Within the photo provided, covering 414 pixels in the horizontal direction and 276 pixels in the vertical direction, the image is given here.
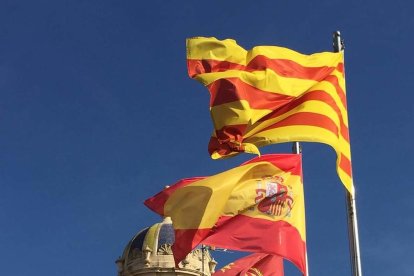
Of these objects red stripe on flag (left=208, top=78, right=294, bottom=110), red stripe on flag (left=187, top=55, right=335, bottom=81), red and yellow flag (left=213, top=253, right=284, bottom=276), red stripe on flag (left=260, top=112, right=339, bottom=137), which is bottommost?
red and yellow flag (left=213, top=253, right=284, bottom=276)

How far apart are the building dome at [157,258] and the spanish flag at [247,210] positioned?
108 feet

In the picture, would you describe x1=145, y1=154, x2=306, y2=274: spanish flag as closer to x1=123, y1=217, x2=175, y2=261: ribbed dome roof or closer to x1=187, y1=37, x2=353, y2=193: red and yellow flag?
x1=187, y1=37, x2=353, y2=193: red and yellow flag

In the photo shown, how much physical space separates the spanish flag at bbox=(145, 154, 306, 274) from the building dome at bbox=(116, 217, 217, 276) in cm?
3302

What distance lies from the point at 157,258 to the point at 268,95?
34760 mm

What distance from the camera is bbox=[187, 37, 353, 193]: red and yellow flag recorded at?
18.8 meters

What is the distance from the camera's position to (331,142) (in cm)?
1844

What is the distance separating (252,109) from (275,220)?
2.57 m

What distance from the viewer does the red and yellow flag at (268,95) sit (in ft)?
61.5

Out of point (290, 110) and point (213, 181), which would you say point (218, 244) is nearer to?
point (213, 181)

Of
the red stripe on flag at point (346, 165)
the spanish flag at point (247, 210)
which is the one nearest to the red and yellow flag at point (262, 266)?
the spanish flag at point (247, 210)

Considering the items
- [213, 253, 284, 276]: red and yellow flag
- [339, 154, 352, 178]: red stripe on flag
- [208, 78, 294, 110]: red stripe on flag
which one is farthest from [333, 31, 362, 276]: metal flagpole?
[213, 253, 284, 276]: red and yellow flag

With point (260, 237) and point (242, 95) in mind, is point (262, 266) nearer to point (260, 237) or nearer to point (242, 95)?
point (260, 237)

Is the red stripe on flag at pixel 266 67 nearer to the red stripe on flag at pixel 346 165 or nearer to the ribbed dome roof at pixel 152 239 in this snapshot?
the red stripe on flag at pixel 346 165

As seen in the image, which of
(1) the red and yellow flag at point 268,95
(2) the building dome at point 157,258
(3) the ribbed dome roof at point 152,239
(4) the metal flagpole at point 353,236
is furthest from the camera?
(3) the ribbed dome roof at point 152,239
